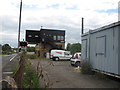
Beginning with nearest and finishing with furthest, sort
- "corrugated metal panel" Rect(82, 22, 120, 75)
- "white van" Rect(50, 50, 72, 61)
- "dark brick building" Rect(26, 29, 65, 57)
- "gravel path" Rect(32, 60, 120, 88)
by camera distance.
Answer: "gravel path" Rect(32, 60, 120, 88) < "corrugated metal panel" Rect(82, 22, 120, 75) < "white van" Rect(50, 50, 72, 61) < "dark brick building" Rect(26, 29, 65, 57)

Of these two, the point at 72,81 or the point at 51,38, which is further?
the point at 51,38

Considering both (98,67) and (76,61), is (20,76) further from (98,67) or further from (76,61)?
(76,61)

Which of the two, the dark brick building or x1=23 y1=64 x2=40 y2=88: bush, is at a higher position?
the dark brick building

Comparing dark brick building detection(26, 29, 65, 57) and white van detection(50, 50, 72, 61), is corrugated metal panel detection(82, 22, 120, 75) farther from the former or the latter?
dark brick building detection(26, 29, 65, 57)

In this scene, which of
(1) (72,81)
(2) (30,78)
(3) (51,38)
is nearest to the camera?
(2) (30,78)

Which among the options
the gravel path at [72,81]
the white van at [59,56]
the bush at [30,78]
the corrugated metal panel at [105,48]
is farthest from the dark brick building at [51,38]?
the bush at [30,78]

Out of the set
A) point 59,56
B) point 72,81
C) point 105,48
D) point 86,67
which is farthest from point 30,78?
point 59,56

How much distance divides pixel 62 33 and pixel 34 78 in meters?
41.6

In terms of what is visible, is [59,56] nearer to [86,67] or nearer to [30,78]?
[86,67]

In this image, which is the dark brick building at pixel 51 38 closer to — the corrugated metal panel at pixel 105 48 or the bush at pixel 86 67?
the bush at pixel 86 67

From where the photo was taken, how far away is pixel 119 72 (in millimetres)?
7785

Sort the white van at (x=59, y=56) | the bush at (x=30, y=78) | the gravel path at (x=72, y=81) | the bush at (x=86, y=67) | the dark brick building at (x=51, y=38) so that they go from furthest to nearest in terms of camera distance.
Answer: the dark brick building at (x=51, y=38) → the white van at (x=59, y=56) → the bush at (x=86, y=67) → the gravel path at (x=72, y=81) → the bush at (x=30, y=78)

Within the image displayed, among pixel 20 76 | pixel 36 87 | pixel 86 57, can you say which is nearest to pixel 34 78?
pixel 36 87

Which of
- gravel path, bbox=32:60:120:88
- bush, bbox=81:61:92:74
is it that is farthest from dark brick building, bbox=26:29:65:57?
gravel path, bbox=32:60:120:88
